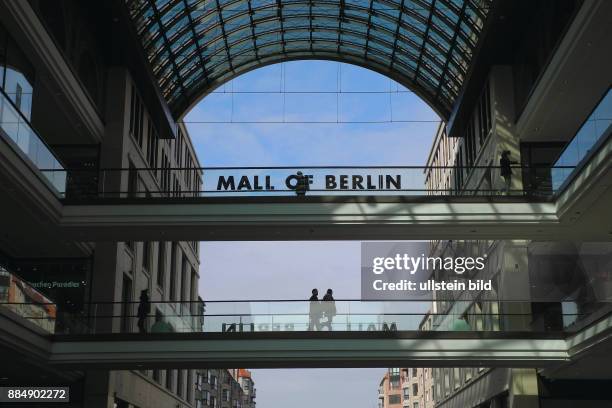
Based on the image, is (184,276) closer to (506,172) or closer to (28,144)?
(506,172)

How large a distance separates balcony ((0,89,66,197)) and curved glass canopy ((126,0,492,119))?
10.5 meters

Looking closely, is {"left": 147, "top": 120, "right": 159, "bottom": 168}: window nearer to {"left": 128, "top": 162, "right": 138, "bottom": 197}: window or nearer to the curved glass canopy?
the curved glass canopy

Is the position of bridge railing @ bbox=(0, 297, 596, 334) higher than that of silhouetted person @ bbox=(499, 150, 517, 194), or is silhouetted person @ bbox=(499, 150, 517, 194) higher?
silhouetted person @ bbox=(499, 150, 517, 194)

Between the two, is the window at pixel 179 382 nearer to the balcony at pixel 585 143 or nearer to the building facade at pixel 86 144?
the building facade at pixel 86 144

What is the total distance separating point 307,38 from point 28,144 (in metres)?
28.7

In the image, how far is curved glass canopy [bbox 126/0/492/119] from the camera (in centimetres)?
3981

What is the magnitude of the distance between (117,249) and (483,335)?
15.0m

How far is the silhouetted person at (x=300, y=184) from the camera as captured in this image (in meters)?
30.3

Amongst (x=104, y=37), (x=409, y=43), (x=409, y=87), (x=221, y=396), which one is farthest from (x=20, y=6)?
(x=221, y=396)

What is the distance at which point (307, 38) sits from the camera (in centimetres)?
5172

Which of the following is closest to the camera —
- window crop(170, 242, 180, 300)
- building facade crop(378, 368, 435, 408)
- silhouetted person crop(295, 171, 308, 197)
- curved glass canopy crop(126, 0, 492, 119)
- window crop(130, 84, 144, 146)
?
silhouetted person crop(295, 171, 308, 197)

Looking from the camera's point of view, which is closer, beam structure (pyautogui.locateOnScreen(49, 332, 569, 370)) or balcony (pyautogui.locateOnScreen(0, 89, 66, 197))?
balcony (pyautogui.locateOnScreen(0, 89, 66, 197))

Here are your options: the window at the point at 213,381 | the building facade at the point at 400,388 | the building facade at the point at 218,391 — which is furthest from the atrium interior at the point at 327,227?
the building facade at the point at 400,388

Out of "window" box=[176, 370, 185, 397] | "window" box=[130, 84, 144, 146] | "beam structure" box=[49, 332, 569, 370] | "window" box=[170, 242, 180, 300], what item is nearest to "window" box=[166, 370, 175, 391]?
"window" box=[176, 370, 185, 397]
